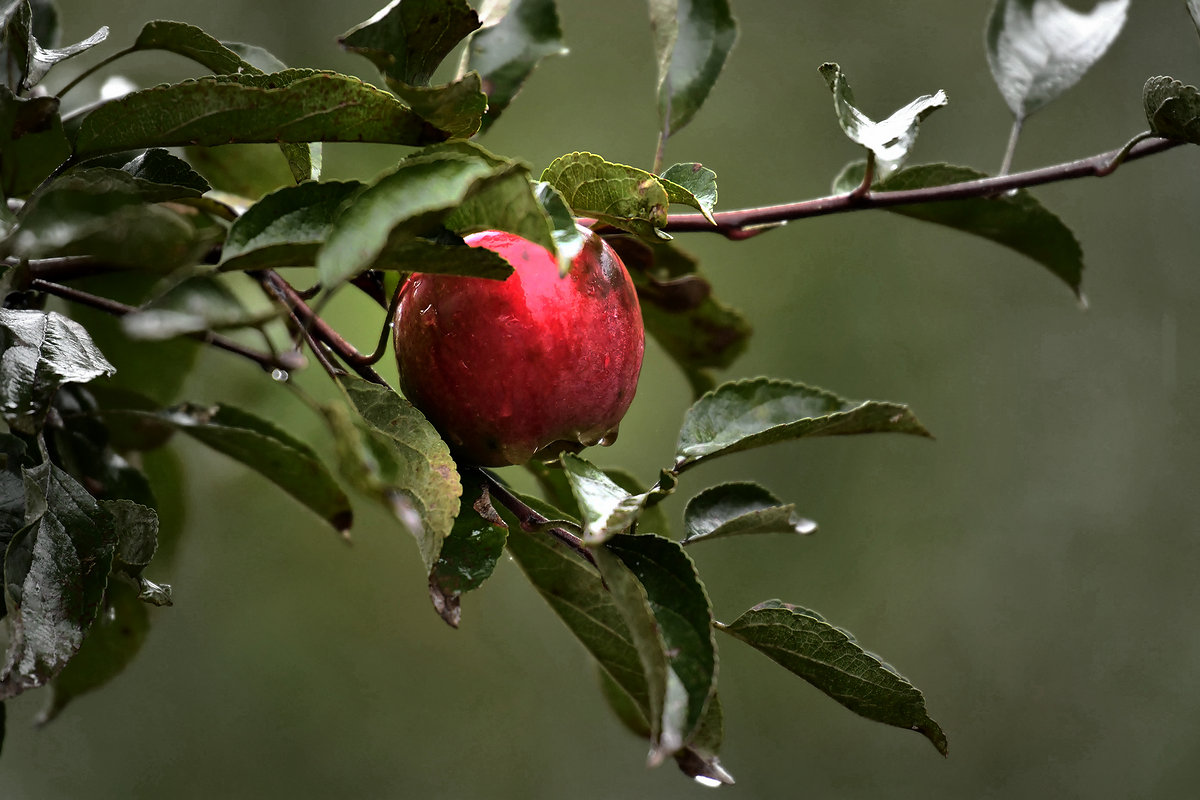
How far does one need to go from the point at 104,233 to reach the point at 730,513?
1.02 feet

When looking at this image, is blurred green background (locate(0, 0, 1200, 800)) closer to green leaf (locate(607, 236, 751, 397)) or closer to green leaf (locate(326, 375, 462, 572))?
green leaf (locate(607, 236, 751, 397))

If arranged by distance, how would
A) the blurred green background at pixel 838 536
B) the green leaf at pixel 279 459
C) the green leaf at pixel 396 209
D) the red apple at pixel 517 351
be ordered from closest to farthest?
1. the green leaf at pixel 396 209
2. the red apple at pixel 517 351
3. the green leaf at pixel 279 459
4. the blurred green background at pixel 838 536

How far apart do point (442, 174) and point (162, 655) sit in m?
1.38

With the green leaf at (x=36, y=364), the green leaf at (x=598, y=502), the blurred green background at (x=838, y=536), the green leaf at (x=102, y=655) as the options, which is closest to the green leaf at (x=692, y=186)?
the green leaf at (x=598, y=502)

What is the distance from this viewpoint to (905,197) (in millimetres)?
539

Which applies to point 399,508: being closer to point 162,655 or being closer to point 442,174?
point 442,174

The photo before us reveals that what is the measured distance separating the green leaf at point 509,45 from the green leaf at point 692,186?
0.15 m

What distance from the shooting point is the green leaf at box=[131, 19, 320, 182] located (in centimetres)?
45

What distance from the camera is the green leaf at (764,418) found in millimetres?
476

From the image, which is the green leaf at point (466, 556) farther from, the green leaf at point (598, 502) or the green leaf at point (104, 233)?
the green leaf at point (104, 233)

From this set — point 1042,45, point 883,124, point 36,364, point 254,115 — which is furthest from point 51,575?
point 1042,45

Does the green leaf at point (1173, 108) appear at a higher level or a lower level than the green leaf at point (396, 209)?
higher

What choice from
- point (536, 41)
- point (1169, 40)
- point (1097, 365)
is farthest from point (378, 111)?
point (1169, 40)

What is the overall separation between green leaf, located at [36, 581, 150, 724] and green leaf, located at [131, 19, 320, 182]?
314 millimetres
